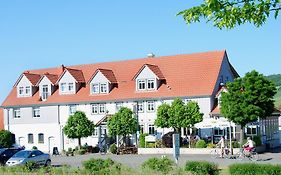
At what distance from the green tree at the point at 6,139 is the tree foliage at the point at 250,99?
1164 inches

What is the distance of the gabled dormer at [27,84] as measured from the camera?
62.4 meters

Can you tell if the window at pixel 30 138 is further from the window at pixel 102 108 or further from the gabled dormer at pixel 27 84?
the window at pixel 102 108

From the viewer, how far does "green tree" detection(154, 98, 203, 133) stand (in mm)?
45781

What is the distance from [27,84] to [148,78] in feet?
55.6

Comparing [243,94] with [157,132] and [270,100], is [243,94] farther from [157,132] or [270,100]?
[157,132]

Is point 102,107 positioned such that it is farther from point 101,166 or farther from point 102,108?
point 101,166

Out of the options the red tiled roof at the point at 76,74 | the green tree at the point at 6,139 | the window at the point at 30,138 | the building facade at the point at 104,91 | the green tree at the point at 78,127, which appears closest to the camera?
the green tree at the point at 78,127

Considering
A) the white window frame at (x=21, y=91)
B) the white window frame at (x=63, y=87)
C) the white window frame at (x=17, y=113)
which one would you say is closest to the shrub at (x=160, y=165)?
the white window frame at (x=63, y=87)

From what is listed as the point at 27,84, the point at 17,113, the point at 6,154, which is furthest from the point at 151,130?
the point at 17,113

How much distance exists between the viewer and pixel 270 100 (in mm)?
40500

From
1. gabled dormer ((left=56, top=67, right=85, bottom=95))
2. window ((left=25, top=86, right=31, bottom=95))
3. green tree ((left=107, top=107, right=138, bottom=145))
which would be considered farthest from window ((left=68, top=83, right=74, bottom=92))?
green tree ((left=107, top=107, right=138, bottom=145))

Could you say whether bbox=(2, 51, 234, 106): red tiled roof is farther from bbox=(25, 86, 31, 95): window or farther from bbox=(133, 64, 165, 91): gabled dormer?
bbox=(25, 86, 31, 95): window

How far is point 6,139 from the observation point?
60.4 metres

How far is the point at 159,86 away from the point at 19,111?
1861cm
